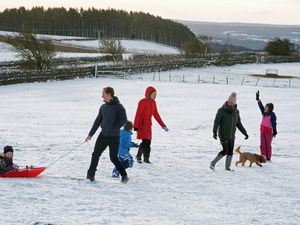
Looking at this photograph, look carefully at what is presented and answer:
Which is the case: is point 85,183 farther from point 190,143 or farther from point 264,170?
point 190,143

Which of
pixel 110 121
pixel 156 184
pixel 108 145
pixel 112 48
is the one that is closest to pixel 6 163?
pixel 108 145

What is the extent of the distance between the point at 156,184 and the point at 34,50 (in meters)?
36.3

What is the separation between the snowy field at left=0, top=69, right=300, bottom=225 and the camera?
6078mm

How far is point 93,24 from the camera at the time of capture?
147000mm

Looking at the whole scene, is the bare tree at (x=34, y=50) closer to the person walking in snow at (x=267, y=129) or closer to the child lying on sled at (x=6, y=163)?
the person walking in snow at (x=267, y=129)

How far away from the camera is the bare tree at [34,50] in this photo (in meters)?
41.8

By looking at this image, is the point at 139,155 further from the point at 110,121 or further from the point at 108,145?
the point at 110,121

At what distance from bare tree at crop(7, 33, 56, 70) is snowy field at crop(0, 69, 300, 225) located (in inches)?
949

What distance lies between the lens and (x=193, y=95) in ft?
101

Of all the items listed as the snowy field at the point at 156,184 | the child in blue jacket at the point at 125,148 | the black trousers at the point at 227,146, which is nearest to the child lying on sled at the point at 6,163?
the snowy field at the point at 156,184

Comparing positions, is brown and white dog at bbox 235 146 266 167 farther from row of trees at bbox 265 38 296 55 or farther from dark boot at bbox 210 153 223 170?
row of trees at bbox 265 38 296 55

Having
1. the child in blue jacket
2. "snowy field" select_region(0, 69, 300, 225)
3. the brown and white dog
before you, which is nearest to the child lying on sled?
"snowy field" select_region(0, 69, 300, 225)

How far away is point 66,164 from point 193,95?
22.0 metres

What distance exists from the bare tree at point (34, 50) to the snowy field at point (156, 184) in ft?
79.1
